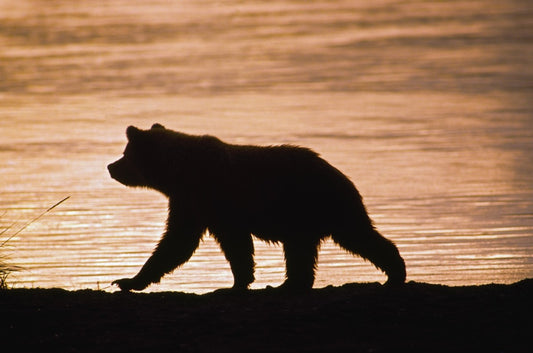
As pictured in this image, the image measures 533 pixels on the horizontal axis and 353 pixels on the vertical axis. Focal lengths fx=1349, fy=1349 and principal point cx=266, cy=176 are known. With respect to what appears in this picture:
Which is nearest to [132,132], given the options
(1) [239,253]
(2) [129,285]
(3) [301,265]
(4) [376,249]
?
(2) [129,285]

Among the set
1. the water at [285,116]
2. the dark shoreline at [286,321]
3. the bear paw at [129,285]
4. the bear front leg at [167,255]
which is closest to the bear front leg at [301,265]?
the dark shoreline at [286,321]

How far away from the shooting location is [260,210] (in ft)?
29.6

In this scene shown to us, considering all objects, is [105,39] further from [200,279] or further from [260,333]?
[260,333]

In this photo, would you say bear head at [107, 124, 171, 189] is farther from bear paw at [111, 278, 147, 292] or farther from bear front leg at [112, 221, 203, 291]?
bear paw at [111, 278, 147, 292]

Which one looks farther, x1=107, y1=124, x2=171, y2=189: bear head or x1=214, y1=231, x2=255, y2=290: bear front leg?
x1=107, y1=124, x2=171, y2=189: bear head

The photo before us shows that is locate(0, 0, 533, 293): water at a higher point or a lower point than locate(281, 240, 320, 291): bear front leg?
higher

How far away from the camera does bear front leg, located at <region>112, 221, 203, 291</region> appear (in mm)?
9391

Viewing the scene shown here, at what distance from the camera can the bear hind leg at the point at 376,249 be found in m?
8.92

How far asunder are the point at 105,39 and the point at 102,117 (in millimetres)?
9263

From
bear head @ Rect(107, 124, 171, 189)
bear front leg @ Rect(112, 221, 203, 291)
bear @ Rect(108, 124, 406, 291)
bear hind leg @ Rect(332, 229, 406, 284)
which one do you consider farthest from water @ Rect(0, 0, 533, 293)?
bear hind leg @ Rect(332, 229, 406, 284)

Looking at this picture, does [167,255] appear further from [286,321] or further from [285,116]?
[285,116]

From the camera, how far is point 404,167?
15008 millimetres

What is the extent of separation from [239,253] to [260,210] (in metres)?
0.38

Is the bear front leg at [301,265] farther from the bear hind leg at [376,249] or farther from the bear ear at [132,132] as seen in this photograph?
the bear ear at [132,132]
